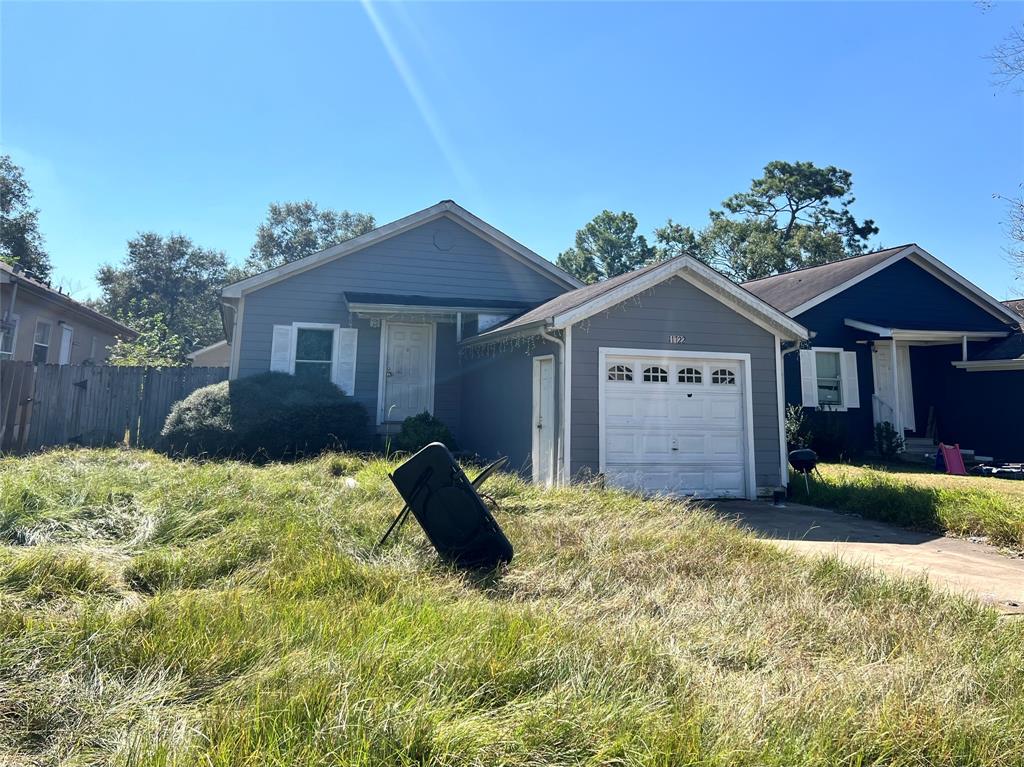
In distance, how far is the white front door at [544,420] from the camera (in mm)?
8922

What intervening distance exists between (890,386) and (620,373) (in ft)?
36.3

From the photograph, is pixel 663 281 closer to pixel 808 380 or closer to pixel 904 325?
pixel 808 380

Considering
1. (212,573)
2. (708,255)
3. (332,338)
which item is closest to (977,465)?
(332,338)

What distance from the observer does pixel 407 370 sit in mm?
13047

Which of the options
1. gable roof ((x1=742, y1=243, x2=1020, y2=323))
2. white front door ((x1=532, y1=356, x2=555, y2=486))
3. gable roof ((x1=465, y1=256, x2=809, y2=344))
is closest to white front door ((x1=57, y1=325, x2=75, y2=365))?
gable roof ((x1=465, y1=256, x2=809, y2=344))

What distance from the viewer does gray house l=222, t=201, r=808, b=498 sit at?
8.86m

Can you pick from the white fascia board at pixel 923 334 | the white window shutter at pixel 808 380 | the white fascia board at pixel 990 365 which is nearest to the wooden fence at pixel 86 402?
the white window shutter at pixel 808 380

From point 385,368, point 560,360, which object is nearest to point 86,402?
point 385,368

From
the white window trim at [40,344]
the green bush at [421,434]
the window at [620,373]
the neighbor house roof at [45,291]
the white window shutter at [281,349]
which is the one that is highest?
the neighbor house roof at [45,291]

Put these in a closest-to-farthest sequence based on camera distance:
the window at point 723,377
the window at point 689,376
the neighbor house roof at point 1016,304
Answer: the window at point 689,376, the window at point 723,377, the neighbor house roof at point 1016,304

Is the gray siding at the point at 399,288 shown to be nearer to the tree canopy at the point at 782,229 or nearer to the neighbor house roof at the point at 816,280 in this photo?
the neighbor house roof at the point at 816,280

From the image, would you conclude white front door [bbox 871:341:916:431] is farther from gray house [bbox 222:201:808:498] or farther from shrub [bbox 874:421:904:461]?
gray house [bbox 222:201:808:498]

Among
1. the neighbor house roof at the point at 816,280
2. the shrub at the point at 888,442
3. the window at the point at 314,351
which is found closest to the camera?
the window at the point at 314,351

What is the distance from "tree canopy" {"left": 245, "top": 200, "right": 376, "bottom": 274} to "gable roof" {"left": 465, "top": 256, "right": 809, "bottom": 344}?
118 feet
